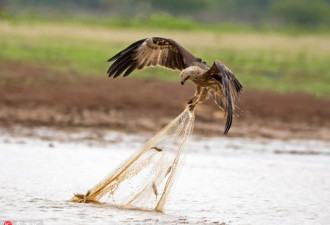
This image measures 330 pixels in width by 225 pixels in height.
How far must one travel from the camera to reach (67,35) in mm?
20438

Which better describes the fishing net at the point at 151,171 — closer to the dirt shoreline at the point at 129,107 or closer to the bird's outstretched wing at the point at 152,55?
the bird's outstretched wing at the point at 152,55

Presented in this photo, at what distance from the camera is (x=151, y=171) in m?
7.42

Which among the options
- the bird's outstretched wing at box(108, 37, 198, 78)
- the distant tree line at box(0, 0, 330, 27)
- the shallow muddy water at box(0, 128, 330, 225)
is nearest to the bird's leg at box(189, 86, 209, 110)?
the bird's outstretched wing at box(108, 37, 198, 78)

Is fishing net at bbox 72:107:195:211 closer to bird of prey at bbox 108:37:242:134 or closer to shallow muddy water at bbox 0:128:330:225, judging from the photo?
shallow muddy water at bbox 0:128:330:225

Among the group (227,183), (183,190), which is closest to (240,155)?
(227,183)

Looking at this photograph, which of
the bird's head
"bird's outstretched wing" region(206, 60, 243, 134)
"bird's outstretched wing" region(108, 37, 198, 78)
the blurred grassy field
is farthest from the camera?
the blurred grassy field

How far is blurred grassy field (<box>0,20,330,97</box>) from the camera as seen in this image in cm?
1673

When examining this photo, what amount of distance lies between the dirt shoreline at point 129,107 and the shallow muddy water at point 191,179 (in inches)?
23.4

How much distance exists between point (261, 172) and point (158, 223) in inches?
132

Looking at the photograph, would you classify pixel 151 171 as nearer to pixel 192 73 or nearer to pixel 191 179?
pixel 192 73

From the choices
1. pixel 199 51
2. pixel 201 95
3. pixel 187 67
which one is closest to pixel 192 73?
pixel 201 95

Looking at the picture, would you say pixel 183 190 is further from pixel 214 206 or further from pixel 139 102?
pixel 139 102

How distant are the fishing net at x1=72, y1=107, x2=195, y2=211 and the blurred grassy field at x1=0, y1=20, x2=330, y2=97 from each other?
871cm

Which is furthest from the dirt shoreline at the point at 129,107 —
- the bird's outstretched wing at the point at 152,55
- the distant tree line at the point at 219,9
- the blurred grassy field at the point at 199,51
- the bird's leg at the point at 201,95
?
the distant tree line at the point at 219,9
